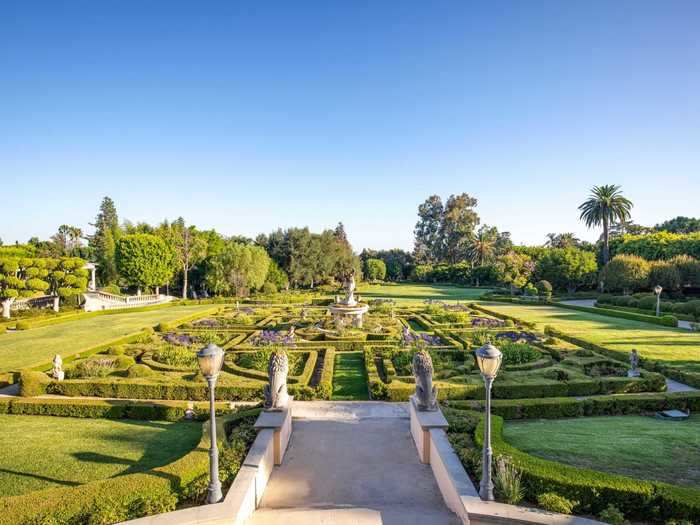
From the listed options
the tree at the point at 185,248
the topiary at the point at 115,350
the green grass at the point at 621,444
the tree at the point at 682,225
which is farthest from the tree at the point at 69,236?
the tree at the point at 682,225

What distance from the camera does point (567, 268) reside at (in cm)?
4528

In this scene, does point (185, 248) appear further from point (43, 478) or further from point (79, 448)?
point (43, 478)

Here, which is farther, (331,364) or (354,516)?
(331,364)

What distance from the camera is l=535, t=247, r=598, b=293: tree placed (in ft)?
149

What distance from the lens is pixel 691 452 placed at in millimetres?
7871

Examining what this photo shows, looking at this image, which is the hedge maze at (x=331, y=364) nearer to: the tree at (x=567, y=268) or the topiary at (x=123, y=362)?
the topiary at (x=123, y=362)

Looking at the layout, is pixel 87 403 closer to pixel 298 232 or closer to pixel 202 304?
pixel 202 304

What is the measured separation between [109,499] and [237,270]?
3915 centimetres

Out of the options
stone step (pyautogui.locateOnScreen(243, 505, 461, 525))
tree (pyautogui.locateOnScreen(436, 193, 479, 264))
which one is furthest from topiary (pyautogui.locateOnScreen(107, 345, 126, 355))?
tree (pyautogui.locateOnScreen(436, 193, 479, 264))

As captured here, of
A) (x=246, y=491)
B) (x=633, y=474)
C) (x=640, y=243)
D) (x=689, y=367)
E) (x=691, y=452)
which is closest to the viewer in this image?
(x=246, y=491)

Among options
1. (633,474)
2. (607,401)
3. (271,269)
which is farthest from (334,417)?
(271,269)

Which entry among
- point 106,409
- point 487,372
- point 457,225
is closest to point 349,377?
point 106,409

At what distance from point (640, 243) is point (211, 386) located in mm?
57958

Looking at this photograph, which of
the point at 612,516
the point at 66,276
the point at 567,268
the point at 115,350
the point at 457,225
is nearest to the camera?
the point at 612,516
